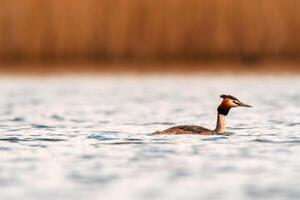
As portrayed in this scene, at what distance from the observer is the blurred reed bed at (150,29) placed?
979 inches

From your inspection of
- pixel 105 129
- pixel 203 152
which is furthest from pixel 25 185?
pixel 105 129

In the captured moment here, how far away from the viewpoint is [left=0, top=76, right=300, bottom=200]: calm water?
1006 cm

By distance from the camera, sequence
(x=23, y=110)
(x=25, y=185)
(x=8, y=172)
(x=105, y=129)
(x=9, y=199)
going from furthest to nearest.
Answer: (x=23, y=110), (x=105, y=129), (x=8, y=172), (x=25, y=185), (x=9, y=199)

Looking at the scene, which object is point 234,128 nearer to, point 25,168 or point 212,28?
point 25,168

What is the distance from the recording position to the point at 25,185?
1028cm

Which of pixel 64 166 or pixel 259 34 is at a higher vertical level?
pixel 259 34

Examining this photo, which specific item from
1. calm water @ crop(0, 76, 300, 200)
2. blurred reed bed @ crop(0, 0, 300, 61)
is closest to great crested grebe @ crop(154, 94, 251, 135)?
calm water @ crop(0, 76, 300, 200)

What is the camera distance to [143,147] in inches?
520

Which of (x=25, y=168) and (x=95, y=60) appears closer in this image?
(x=25, y=168)

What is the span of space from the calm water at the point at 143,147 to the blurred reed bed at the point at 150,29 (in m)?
1.14

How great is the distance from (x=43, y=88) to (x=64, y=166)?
14362 mm

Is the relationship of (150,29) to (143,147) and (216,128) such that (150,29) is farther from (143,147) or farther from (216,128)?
(143,147)

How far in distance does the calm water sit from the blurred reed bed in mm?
1143

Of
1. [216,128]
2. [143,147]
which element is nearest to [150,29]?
[216,128]
